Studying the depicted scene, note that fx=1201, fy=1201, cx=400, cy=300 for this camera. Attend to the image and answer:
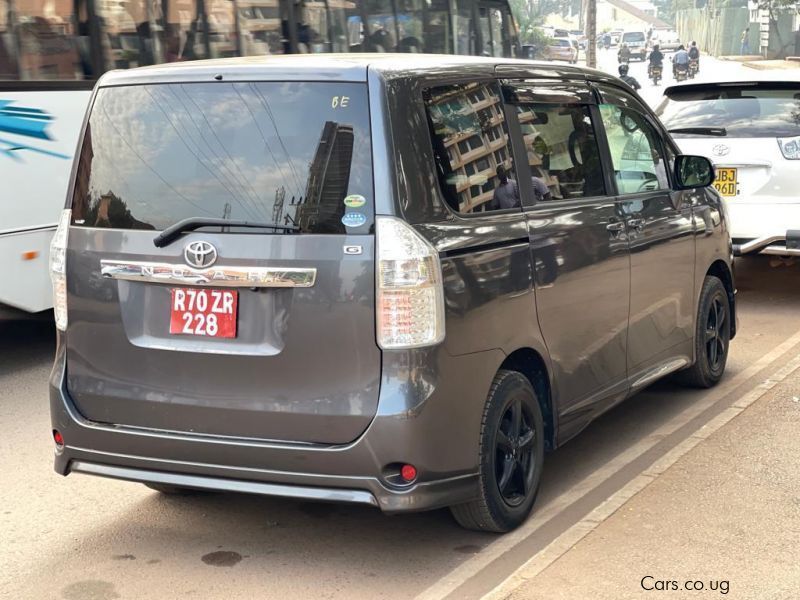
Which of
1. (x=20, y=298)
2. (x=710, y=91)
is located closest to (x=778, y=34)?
(x=710, y=91)

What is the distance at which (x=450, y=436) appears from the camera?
4.27m

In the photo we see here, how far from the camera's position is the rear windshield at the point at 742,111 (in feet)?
31.7

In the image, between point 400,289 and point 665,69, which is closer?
point 400,289

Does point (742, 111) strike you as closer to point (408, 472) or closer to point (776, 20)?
point (408, 472)

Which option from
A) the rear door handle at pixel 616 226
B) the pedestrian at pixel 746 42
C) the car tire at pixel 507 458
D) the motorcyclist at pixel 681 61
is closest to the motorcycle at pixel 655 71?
the motorcyclist at pixel 681 61

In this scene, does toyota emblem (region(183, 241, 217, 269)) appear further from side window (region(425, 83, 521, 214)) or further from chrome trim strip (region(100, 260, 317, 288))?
side window (region(425, 83, 521, 214))

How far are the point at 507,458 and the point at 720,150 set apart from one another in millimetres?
5682

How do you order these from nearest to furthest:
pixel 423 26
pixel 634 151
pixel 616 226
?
pixel 616 226 → pixel 634 151 → pixel 423 26

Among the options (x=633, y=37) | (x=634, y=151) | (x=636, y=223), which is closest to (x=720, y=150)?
(x=634, y=151)

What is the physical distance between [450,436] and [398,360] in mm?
370

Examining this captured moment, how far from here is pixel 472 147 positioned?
466 centimetres

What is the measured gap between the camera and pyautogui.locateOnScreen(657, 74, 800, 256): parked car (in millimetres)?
9469

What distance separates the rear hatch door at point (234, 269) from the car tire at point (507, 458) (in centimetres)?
61

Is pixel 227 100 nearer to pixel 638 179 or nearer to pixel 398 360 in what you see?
pixel 398 360
